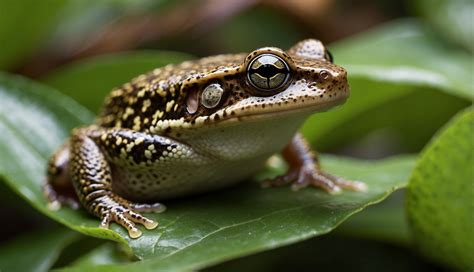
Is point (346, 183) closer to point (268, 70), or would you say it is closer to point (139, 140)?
point (268, 70)

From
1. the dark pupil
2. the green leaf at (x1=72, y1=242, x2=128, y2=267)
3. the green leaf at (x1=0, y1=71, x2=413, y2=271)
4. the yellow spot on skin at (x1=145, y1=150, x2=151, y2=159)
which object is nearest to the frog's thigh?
the yellow spot on skin at (x1=145, y1=150, x2=151, y2=159)

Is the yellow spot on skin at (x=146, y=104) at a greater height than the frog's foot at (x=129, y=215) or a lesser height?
greater

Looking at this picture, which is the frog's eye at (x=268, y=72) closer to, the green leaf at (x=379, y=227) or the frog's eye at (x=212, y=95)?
the frog's eye at (x=212, y=95)

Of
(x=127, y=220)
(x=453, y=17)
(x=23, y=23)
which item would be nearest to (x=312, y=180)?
(x=127, y=220)

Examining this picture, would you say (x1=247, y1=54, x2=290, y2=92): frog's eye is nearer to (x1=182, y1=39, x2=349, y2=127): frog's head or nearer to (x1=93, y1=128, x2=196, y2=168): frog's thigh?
(x1=182, y1=39, x2=349, y2=127): frog's head

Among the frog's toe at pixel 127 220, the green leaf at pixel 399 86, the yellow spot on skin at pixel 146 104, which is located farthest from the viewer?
the green leaf at pixel 399 86

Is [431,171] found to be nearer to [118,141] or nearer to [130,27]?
[118,141]

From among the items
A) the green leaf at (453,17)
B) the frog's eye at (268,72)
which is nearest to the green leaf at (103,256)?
the frog's eye at (268,72)
